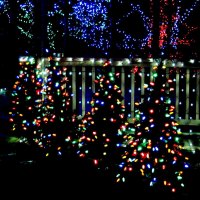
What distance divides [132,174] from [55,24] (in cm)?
1161

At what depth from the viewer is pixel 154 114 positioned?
4.28 meters

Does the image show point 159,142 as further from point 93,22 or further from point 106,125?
point 93,22

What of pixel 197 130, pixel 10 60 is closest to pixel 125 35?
pixel 10 60

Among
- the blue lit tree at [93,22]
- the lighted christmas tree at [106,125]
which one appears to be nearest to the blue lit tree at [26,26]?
the blue lit tree at [93,22]

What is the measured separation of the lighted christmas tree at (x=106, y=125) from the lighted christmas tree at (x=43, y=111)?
2.00ft

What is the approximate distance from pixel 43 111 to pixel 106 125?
133 centimetres

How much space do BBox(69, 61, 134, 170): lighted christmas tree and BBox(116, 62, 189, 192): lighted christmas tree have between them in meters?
0.65

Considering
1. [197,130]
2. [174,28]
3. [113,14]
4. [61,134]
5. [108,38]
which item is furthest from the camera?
[108,38]

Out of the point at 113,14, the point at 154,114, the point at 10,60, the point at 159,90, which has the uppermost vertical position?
the point at 113,14

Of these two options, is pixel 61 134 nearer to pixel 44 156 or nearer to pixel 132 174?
pixel 44 156

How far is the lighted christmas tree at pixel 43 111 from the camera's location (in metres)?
5.45

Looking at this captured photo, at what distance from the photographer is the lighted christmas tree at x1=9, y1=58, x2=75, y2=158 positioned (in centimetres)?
545

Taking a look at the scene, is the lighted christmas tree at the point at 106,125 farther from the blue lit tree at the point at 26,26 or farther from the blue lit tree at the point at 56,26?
the blue lit tree at the point at 56,26

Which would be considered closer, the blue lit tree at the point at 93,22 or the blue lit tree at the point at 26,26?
the blue lit tree at the point at 93,22
